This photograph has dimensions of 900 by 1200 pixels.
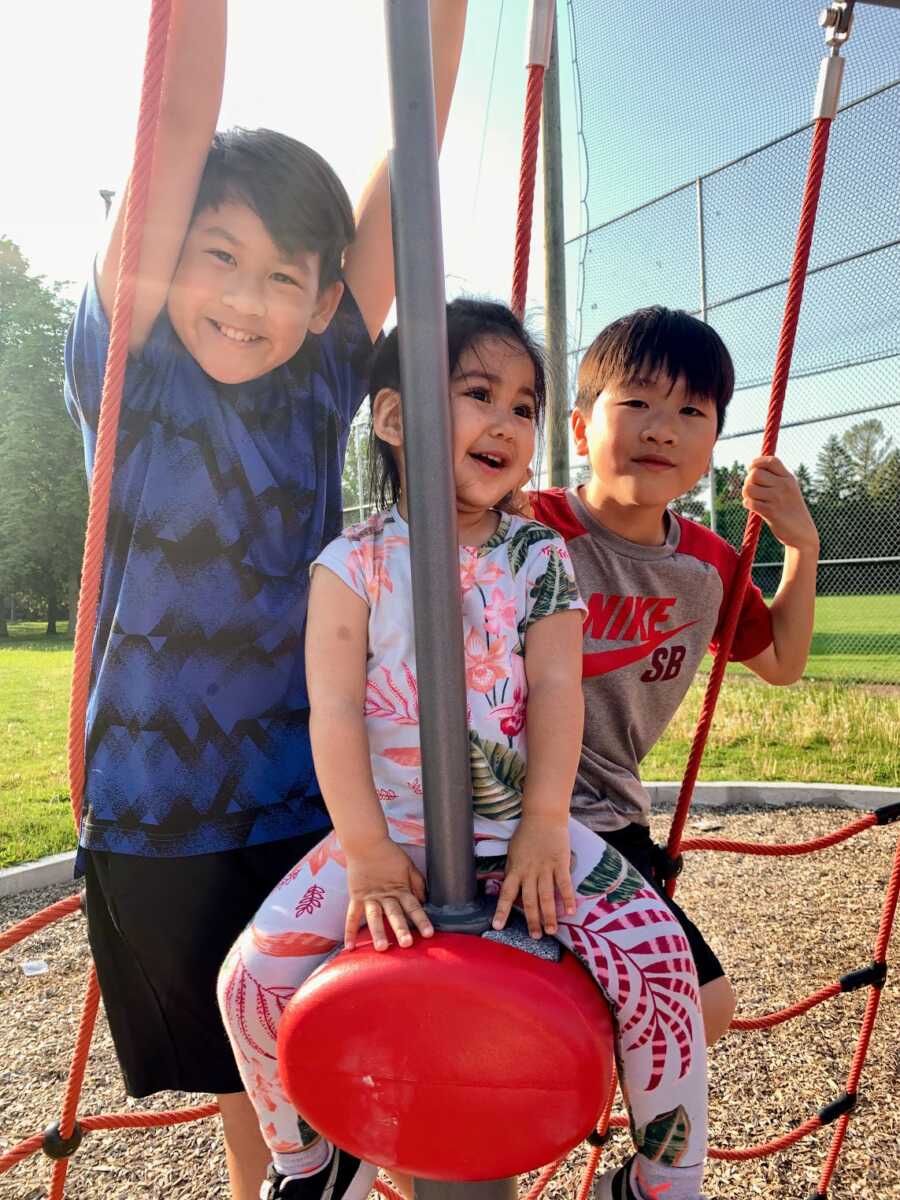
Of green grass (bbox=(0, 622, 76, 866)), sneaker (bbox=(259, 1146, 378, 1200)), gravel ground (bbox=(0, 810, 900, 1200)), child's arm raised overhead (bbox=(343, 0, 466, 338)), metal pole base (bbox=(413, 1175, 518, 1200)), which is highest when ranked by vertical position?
child's arm raised overhead (bbox=(343, 0, 466, 338))

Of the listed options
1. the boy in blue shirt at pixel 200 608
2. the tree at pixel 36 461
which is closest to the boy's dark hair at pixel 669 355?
the boy in blue shirt at pixel 200 608

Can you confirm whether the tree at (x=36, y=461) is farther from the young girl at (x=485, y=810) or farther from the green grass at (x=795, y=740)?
the young girl at (x=485, y=810)

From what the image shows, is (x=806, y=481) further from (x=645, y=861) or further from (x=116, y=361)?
(x=116, y=361)

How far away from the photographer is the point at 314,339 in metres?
1.05

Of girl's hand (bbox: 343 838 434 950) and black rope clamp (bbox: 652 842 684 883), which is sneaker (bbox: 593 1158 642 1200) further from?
black rope clamp (bbox: 652 842 684 883)

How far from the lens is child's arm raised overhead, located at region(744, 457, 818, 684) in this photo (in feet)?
3.78

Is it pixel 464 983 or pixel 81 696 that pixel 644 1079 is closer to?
pixel 464 983

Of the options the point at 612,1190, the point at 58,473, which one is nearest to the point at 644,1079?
the point at 612,1190

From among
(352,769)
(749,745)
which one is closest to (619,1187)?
(352,769)

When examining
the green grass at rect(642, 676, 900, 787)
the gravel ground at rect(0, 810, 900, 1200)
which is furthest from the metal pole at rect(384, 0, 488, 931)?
the green grass at rect(642, 676, 900, 787)

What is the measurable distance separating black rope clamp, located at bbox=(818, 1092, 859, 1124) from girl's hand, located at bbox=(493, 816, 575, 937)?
1.06 meters

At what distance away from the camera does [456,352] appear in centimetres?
83

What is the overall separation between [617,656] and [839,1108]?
881mm

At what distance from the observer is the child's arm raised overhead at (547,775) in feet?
2.23
